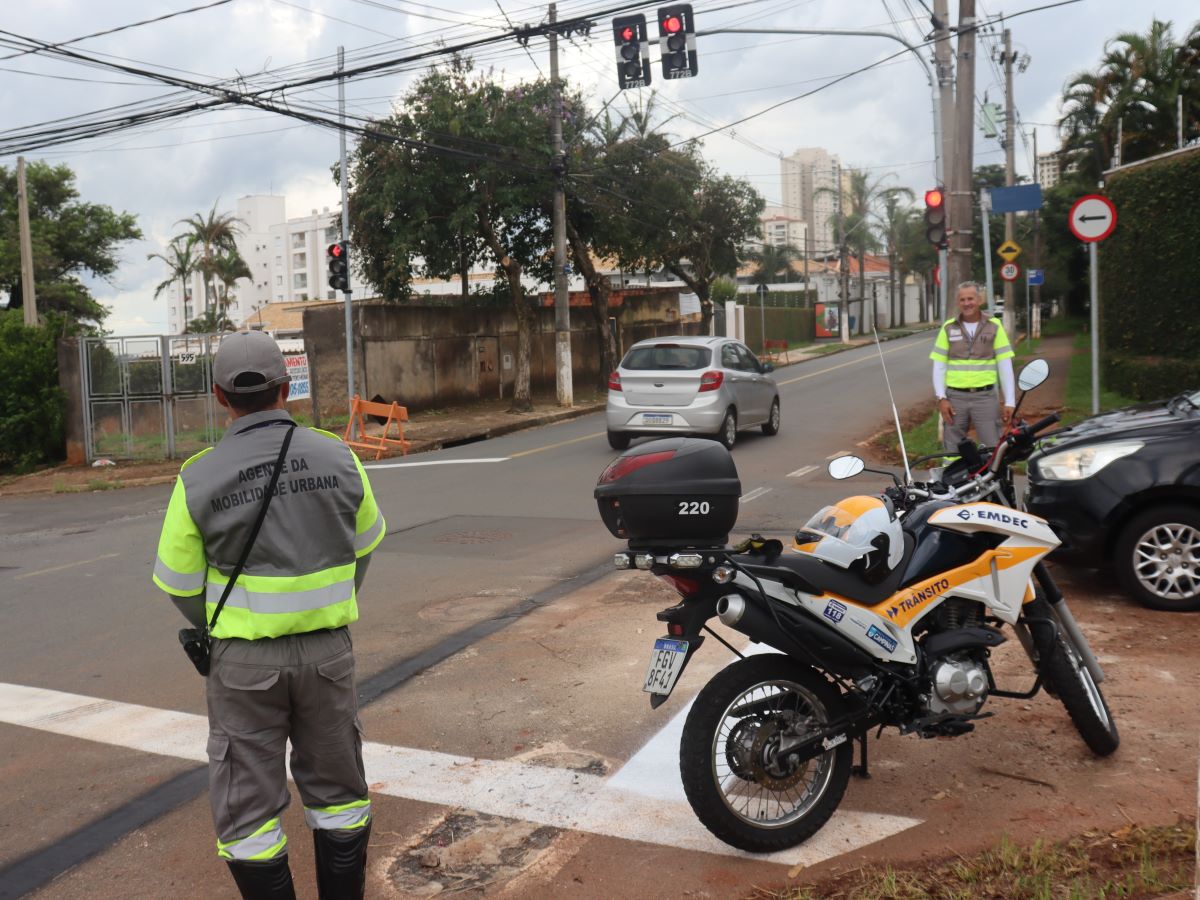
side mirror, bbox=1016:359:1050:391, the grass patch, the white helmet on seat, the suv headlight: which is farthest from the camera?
the suv headlight

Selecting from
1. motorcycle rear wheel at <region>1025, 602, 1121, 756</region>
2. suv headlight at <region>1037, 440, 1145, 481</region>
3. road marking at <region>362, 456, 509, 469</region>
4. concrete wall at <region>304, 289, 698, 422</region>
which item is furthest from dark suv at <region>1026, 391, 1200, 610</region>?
concrete wall at <region>304, 289, 698, 422</region>

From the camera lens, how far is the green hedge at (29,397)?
2034cm

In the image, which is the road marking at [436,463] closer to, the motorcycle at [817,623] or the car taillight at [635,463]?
the motorcycle at [817,623]

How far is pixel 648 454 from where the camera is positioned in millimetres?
3838

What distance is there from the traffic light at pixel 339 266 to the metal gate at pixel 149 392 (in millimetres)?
2421

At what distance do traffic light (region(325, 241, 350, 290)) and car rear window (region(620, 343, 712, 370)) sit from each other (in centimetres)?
711

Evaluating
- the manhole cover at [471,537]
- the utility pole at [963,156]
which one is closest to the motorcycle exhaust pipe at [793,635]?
the manhole cover at [471,537]

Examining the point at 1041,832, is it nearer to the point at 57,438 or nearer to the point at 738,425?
the point at 738,425

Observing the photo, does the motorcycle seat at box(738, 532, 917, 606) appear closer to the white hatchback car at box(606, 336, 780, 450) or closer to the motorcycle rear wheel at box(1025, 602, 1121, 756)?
the motorcycle rear wheel at box(1025, 602, 1121, 756)

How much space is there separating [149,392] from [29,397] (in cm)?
248

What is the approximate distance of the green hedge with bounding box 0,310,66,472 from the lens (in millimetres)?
20336

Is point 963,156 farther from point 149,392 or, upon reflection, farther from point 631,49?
point 149,392

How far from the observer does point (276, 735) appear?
3.18 meters

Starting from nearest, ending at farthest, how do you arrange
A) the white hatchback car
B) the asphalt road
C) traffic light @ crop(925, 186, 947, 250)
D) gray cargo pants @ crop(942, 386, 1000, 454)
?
the asphalt road, gray cargo pants @ crop(942, 386, 1000, 454), the white hatchback car, traffic light @ crop(925, 186, 947, 250)
